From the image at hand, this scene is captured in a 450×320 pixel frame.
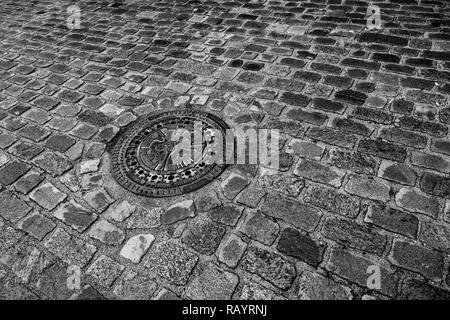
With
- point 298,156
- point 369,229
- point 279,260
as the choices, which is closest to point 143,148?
point 298,156

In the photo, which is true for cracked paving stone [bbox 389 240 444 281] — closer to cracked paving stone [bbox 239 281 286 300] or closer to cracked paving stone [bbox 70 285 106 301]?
cracked paving stone [bbox 239 281 286 300]

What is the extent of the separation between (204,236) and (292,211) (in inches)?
28.8

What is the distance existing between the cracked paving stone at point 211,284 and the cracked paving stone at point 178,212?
480 mm

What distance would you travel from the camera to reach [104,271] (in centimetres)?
240

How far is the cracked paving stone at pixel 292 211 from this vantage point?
2518 mm

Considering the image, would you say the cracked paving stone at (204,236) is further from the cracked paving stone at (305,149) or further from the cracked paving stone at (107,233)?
the cracked paving stone at (305,149)

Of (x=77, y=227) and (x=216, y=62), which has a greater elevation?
(x=216, y=62)

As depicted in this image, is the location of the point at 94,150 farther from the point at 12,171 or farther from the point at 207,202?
the point at 207,202

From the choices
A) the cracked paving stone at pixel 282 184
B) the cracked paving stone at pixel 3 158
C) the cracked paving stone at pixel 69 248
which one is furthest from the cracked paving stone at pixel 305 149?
the cracked paving stone at pixel 3 158

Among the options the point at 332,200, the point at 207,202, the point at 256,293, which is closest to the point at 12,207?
the point at 207,202

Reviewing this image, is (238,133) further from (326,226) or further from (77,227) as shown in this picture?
(77,227)

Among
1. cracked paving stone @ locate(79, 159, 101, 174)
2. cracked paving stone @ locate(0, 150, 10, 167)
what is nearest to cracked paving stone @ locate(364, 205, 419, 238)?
cracked paving stone @ locate(79, 159, 101, 174)

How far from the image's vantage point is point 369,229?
2.42m

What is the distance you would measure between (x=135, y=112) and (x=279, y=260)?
240cm
